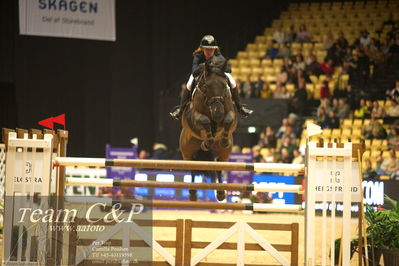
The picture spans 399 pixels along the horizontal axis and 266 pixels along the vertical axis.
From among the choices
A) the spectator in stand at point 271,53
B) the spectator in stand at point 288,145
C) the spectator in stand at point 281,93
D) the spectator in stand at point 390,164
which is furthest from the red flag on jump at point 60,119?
the spectator in stand at point 271,53

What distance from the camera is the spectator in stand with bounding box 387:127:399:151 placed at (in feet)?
40.8

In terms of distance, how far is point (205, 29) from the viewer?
55.3 ft

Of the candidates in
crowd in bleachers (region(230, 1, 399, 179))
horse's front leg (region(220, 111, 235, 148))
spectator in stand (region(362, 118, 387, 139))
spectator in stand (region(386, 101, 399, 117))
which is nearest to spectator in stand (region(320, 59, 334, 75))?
crowd in bleachers (region(230, 1, 399, 179))

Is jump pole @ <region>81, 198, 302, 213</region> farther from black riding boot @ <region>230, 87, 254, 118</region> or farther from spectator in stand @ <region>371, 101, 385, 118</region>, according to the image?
spectator in stand @ <region>371, 101, 385, 118</region>

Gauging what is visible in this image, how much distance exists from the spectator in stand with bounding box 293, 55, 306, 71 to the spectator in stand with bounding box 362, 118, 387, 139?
2.53 m

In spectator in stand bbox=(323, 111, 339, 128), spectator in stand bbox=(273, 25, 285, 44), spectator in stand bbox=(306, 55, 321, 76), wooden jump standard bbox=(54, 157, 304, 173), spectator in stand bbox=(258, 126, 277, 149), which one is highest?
spectator in stand bbox=(273, 25, 285, 44)

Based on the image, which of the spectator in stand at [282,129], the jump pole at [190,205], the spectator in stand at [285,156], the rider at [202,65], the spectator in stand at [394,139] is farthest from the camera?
the spectator in stand at [282,129]

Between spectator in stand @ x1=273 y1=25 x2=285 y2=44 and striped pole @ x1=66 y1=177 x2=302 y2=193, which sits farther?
spectator in stand @ x1=273 y1=25 x2=285 y2=44

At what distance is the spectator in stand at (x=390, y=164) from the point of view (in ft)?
38.6

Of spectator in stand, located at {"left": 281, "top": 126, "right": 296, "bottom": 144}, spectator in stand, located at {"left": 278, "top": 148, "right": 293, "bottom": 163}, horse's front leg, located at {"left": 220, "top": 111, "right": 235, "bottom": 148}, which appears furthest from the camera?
spectator in stand, located at {"left": 281, "top": 126, "right": 296, "bottom": 144}

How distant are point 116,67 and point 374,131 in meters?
5.84

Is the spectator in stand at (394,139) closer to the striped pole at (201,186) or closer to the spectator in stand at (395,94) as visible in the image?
the spectator in stand at (395,94)

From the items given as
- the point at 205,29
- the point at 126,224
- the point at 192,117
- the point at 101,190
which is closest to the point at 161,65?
the point at 205,29

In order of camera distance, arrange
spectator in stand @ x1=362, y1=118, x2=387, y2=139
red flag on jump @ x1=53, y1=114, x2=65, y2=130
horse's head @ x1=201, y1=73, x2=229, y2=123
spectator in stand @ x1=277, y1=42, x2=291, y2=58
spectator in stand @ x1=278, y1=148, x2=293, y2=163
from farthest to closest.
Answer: spectator in stand @ x1=277, y1=42, x2=291, y2=58
spectator in stand @ x1=362, y1=118, x2=387, y2=139
spectator in stand @ x1=278, y1=148, x2=293, y2=163
horse's head @ x1=201, y1=73, x2=229, y2=123
red flag on jump @ x1=53, y1=114, x2=65, y2=130
